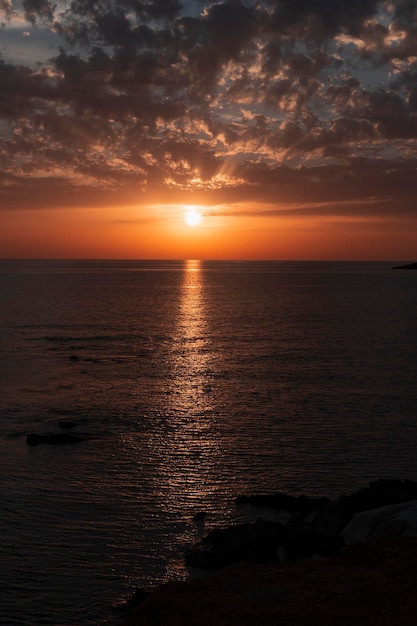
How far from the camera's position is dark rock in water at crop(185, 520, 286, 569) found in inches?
877

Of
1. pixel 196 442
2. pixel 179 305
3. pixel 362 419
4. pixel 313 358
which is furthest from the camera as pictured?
pixel 179 305

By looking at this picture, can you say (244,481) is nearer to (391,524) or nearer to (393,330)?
(391,524)

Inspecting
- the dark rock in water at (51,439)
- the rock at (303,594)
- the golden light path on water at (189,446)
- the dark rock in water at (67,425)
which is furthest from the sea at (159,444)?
the rock at (303,594)

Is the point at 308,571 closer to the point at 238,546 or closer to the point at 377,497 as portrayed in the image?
the point at 238,546

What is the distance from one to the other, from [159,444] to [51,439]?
667cm

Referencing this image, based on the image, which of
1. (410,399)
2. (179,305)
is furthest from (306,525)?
(179,305)

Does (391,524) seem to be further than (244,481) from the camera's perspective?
No

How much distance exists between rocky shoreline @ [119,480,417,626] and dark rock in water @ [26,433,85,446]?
15684 mm

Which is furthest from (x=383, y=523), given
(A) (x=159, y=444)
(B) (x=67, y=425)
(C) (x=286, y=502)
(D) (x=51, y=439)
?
(B) (x=67, y=425)

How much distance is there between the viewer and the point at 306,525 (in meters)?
24.0

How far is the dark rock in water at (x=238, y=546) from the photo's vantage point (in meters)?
22.3

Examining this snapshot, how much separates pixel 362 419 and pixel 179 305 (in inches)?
4294

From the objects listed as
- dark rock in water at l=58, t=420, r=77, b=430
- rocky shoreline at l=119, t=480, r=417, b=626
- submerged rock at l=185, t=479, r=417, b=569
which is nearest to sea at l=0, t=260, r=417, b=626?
dark rock in water at l=58, t=420, r=77, b=430

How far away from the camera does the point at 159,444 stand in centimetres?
3762
